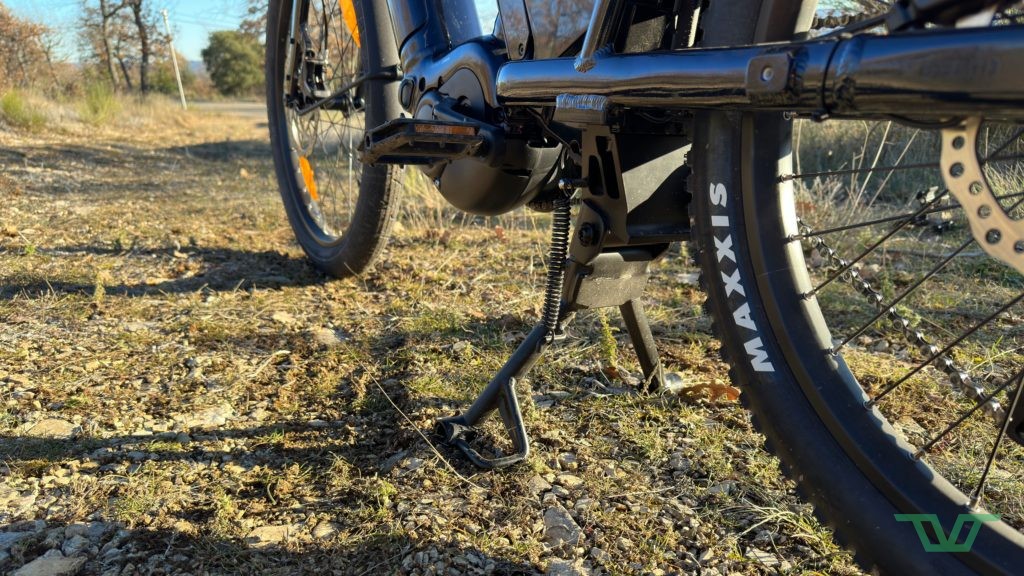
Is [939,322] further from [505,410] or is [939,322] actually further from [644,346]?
[505,410]

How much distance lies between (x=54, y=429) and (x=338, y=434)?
66 cm

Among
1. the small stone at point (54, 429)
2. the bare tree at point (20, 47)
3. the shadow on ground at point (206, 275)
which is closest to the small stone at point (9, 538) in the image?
the small stone at point (54, 429)

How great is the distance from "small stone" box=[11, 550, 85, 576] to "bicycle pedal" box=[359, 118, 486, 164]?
3.40 ft

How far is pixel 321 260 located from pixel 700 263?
2.06 metres

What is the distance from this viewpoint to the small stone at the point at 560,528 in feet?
4.66

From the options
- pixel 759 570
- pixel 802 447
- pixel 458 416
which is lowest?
pixel 759 570

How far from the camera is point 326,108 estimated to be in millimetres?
2969

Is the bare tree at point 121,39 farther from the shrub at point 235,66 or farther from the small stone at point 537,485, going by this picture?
the small stone at point 537,485

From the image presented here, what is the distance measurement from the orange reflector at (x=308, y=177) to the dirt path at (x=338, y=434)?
1.00ft

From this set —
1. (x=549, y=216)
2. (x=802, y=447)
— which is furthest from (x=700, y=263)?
(x=549, y=216)

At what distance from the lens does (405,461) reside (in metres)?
1.68

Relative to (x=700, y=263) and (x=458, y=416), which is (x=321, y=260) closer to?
(x=458, y=416)

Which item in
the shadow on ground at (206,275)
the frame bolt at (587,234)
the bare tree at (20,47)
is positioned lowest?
the shadow on ground at (206,275)

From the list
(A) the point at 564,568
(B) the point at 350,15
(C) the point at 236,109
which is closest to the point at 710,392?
(A) the point at 564,568
